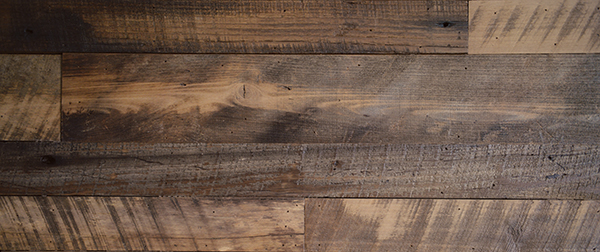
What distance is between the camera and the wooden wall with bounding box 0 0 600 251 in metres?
0.84

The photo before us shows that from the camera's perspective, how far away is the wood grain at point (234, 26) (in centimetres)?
84

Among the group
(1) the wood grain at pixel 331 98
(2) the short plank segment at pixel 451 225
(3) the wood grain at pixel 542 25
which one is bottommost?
(2) the short plank segment at pixel 451 225

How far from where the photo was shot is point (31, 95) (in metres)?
0.86

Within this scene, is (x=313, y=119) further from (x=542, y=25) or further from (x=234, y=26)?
(x=542, y=25)

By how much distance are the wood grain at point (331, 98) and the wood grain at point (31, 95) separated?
0.03 meters

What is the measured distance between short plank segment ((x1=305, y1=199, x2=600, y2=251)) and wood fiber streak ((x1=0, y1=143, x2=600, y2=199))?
26 millimetres

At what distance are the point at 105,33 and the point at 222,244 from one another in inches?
24.7

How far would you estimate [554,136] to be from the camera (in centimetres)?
84

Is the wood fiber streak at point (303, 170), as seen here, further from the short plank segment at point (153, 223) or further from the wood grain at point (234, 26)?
the wood grain at point (234, 26)

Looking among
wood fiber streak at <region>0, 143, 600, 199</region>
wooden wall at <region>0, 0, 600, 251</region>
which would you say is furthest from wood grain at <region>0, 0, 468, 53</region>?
wood fiber streak at <region>0, 143, 600, 199</region>

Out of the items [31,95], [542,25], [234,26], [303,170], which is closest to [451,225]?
[303,170]

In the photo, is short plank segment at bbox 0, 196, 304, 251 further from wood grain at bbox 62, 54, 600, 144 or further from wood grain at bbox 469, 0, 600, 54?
wood grain at bbox 469, 0, 600, 54

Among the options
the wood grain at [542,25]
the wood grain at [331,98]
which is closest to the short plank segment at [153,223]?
the wood grain at [331,98]

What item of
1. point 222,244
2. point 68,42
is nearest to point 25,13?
point 68,42
